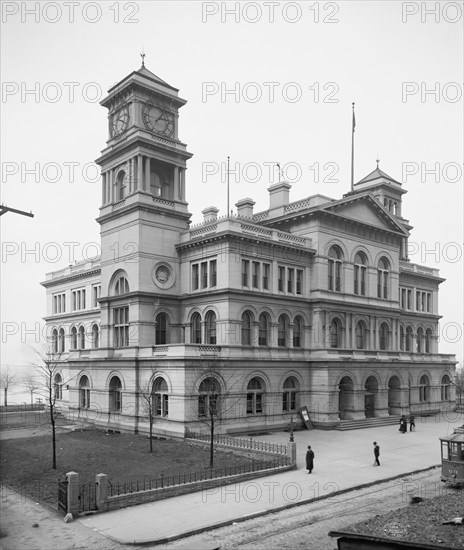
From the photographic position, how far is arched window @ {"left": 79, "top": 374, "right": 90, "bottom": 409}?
171 ft

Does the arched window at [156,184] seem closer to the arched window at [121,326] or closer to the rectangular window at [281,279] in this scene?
the arched window at [121,326]

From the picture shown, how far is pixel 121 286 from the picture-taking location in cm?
5078

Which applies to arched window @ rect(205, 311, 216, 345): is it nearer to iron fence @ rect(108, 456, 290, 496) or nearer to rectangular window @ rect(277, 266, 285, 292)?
rectangular window @ rect(277, 266, 285, 292)

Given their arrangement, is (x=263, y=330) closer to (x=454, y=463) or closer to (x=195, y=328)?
(x=195, y=328)

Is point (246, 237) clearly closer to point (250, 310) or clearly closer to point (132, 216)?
point (250, 310)

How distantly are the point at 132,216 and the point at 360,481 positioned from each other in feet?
95.8

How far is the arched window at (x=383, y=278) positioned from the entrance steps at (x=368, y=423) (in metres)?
11.5

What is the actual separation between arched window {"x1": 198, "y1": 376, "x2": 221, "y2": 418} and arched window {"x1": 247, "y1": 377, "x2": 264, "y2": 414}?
11.3 ft

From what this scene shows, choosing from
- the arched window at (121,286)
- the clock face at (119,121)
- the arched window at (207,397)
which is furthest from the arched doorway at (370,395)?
the clock face at (119,121)

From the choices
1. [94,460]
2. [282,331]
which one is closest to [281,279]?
[282,331]

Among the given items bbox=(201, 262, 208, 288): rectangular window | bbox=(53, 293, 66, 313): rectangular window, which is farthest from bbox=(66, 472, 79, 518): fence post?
bbox=(53, 293, 66, 313): rectangular window

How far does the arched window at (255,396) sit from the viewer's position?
45406 mm

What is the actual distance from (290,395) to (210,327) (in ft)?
28.1

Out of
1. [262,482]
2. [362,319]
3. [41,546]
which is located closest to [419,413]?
[362,319]
